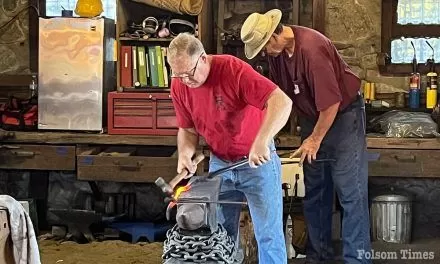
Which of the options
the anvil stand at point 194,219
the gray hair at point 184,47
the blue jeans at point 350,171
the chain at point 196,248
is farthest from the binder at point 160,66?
the chain at point 196,248

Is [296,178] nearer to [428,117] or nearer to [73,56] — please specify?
[428,117]

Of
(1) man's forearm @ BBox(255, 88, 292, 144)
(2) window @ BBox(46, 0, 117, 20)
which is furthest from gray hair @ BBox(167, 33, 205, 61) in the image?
(2) window @ BBox(46, 0, 117, 20)

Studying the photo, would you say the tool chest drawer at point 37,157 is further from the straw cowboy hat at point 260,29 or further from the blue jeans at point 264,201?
the blue jeans at point 264,201

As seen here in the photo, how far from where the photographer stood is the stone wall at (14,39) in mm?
5926

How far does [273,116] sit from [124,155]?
7.53 feet

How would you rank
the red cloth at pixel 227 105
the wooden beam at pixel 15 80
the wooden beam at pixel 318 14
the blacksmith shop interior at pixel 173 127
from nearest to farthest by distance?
the red cloth at pixel 227 105
the blacksmith shop interior at pixel 173 127
the wooden beam at pixel 318 14
the wooden beam at pixel 15 80

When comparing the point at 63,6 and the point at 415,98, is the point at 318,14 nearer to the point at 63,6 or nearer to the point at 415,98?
the point at 415,98

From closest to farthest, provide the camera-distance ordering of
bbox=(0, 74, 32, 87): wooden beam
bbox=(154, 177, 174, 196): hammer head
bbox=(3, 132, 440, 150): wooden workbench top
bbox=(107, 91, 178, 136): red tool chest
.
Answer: bbox=(154, 177, 174, 196): hammer head → bbox=(3, 132, 440, 150): wooden workbench top → bbox=(107, 91, 178, 136): red tool chest → bbox=(0, 74, 32, 87): wooden beam

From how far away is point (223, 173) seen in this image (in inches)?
139

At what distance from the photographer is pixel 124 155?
17.6 ft

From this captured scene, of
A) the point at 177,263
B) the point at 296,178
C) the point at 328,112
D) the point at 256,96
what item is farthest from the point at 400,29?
the point at 177,263

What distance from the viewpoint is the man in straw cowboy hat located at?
4098 millimetres

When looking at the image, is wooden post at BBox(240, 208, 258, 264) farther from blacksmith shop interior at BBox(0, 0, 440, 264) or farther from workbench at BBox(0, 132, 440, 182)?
workbench at BBox(0, 132, 440, 182)

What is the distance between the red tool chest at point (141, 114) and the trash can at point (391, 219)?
147cm
